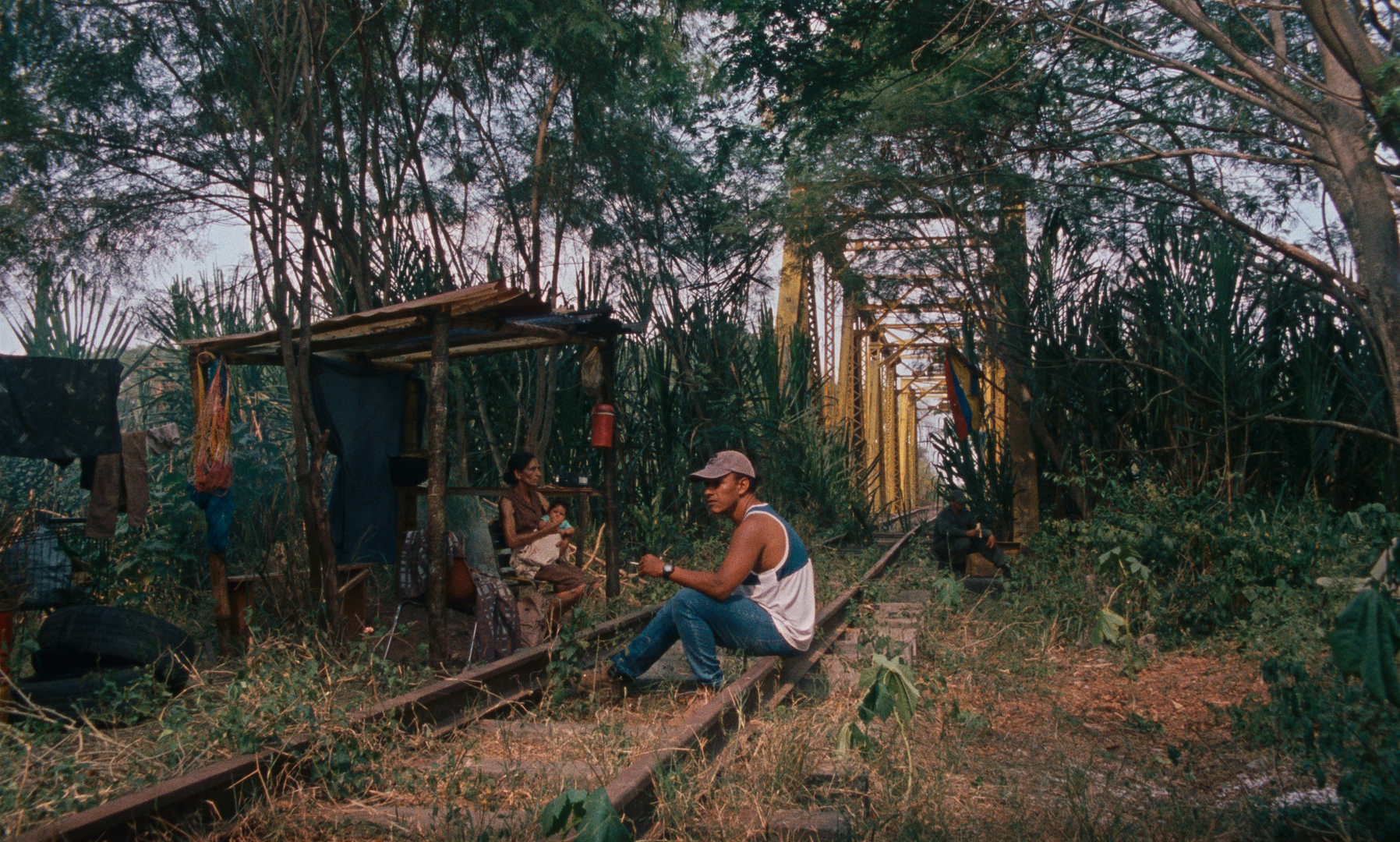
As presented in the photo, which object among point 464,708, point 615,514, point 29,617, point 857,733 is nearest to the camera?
point 857,733

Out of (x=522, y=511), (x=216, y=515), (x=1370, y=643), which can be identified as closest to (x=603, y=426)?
(x=522, y=511)

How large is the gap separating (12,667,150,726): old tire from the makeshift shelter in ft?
3.41

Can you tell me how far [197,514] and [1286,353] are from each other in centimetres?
1066

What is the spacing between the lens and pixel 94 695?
203 inches

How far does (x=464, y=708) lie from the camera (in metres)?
5.05

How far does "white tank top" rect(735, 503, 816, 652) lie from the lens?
5.55 metres

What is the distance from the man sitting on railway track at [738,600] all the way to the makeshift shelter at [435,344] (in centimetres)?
162

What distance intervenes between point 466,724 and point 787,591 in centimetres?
193

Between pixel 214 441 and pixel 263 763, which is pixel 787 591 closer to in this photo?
pixel 263 763

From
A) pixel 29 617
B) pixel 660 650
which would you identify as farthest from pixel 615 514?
pixel 29 617

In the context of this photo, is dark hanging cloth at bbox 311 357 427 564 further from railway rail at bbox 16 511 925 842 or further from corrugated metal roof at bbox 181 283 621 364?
railway rail at bbox 16 511 925 842

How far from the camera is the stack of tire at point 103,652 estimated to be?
534 cm

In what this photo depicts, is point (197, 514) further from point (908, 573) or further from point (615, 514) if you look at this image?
point (908, 573)

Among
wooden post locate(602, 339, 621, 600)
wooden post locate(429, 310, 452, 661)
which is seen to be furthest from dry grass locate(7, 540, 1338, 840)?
wooden post locate(602, 339, 621, 600)
